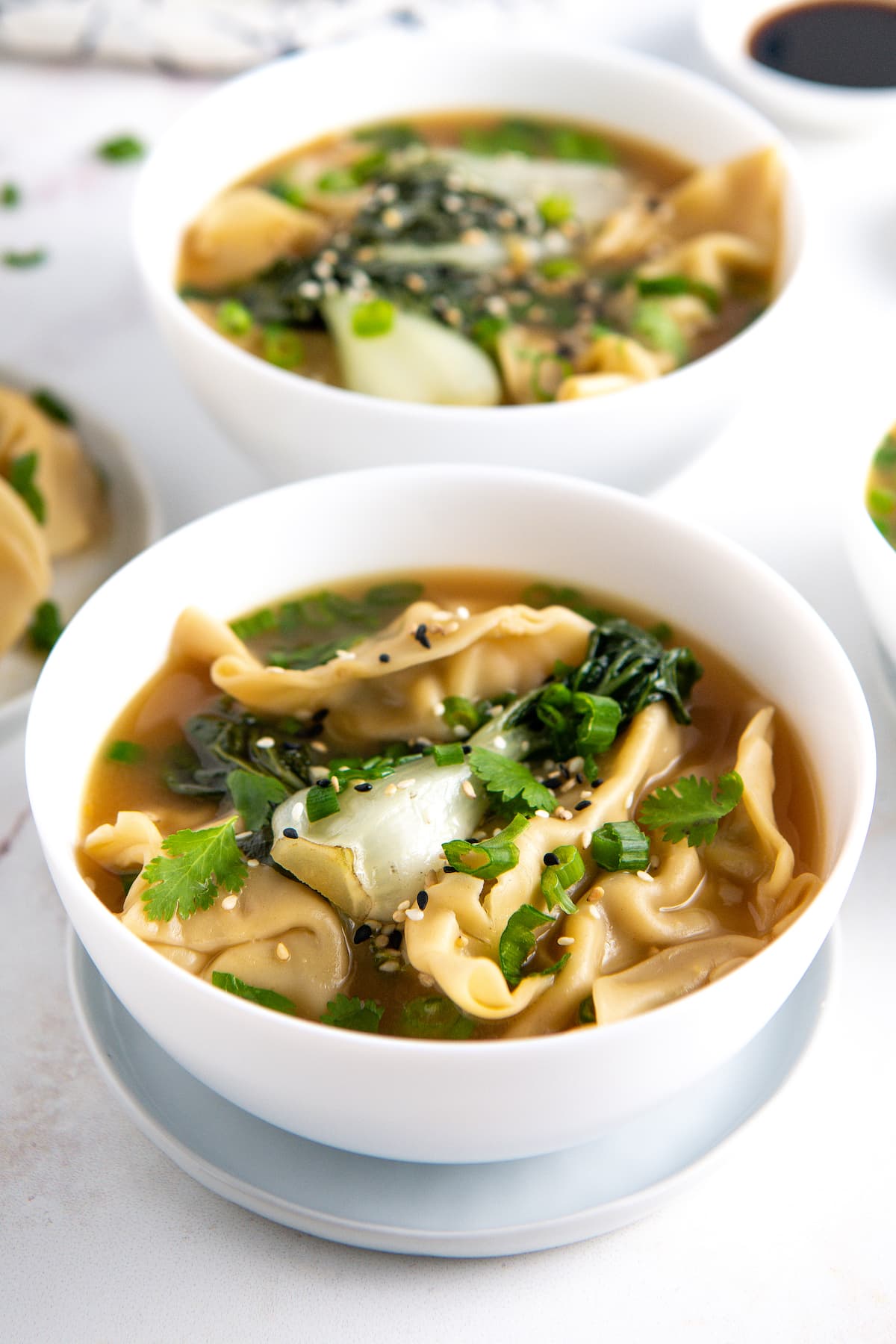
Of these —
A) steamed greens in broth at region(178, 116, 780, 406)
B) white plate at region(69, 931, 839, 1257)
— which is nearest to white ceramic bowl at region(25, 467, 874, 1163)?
white plate at region(69, 931, 839, 1257)

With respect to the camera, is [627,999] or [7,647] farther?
[7,647]

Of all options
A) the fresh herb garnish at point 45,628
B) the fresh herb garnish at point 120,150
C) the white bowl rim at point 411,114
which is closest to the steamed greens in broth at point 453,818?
the white bowl rim at point 411,114

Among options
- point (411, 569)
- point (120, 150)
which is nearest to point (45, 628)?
point (411, 569)

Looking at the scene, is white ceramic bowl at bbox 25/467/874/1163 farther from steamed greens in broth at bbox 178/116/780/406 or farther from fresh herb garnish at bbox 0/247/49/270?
fresh herb garnish at bbox 0/247/49/270

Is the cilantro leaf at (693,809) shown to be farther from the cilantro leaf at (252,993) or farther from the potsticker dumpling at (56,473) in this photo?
Answer: the potsticker dumpling at (56,473)

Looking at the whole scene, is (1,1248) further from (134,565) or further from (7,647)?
(7,647)

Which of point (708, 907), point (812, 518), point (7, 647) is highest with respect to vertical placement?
point (708, 907)

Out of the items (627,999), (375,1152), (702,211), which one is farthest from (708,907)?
(702,211)
